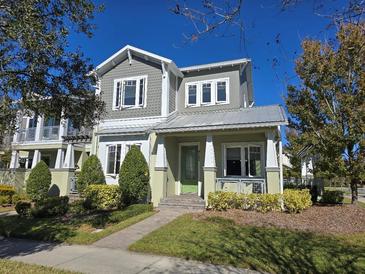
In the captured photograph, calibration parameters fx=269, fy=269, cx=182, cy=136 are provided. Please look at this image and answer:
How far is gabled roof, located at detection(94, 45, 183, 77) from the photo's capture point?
16.4 m

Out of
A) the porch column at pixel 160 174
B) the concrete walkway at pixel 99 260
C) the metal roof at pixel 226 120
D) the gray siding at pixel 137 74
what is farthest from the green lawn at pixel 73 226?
the gray siding at pixel 137 74

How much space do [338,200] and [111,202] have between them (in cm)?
1308

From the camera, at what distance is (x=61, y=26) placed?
24.7 feet

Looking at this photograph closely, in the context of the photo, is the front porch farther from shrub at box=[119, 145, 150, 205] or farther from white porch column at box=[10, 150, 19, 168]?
white porch column at box=[10, 150, 19, 168]

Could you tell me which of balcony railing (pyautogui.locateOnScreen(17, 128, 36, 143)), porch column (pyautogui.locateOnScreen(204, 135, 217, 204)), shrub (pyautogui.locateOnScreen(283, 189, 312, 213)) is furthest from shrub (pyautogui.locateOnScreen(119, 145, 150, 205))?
balcony railing (pyautogui.locateOnScreen(17, 128, 36, 143))

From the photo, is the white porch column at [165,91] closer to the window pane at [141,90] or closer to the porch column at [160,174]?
the window pane at [141,90]

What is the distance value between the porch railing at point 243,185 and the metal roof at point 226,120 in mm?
2643

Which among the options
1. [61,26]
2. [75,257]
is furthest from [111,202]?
[61,26]

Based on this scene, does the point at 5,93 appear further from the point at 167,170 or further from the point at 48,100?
the point at 167,170

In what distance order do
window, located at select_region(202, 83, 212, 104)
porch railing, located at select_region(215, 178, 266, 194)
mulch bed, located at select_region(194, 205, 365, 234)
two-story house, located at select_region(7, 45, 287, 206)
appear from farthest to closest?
1. window, located at select_region(202, 83, 212, 104)
2. two-story house, located at select_region(7, 45, 287, 206)
3. porch railing, located at select_region(215, 178, 266, 194)
4. mulch bed, located at select_region(194, 205, 365, 234)

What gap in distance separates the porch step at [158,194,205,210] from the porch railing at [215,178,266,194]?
1.19 meters

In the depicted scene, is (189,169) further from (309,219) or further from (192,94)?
(309,219)

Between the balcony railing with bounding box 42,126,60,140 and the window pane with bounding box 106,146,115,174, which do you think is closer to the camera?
the window pane with bounding box 106,146,115,174

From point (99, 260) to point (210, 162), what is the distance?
780 cm
